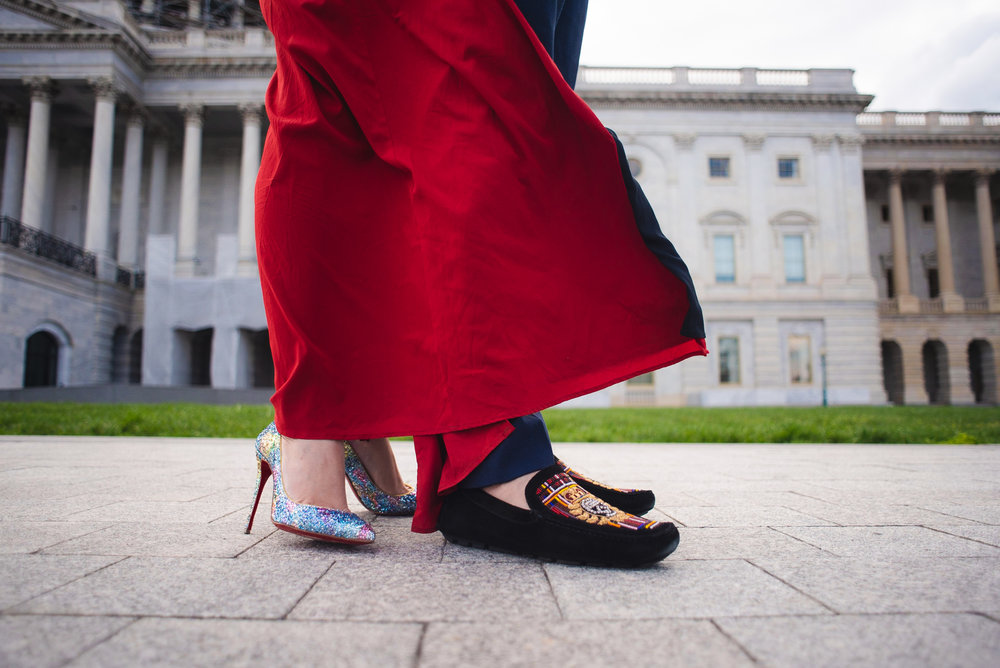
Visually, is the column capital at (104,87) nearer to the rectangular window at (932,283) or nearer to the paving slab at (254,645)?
the paving slab at (254,645)

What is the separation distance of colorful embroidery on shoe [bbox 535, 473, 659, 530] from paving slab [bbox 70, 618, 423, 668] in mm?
539

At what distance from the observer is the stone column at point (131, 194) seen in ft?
81.5

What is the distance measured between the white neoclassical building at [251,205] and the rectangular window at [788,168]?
8cm

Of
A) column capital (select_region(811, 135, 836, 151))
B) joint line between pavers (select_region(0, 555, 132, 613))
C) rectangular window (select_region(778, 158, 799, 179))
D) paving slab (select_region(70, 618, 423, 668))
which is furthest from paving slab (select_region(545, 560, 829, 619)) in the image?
column capital (select_region(811, 135, 836, 151))

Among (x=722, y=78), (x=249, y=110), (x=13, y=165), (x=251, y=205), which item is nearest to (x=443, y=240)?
(x=251, y=205)

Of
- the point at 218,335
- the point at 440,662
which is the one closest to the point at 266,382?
the point at 218,335

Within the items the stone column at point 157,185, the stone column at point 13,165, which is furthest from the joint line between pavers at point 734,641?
the stone column at point 13,165

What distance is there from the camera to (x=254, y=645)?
2.64 ft

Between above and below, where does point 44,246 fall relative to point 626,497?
above

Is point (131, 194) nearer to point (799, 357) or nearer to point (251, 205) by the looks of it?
point (251, 205)

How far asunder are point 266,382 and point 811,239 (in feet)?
87.0

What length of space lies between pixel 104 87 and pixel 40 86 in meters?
2.50

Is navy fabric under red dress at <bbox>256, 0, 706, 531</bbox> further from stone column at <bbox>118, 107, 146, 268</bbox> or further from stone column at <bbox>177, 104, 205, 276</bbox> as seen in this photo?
stone column at <bbox>118, 107, 146, 268</bbox>

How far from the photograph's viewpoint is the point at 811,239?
27.9 meters
